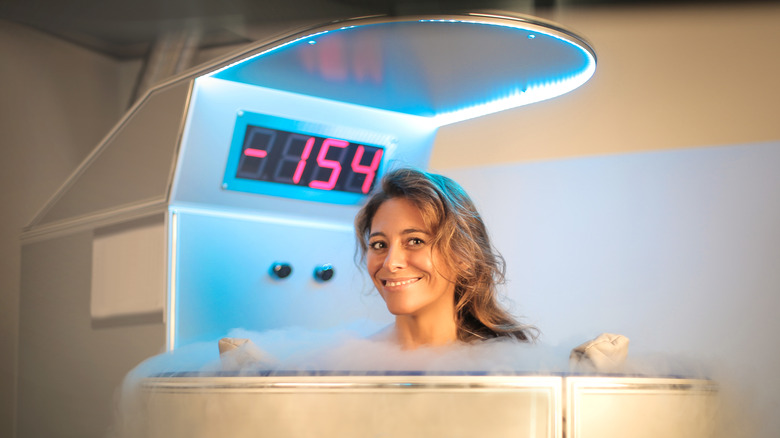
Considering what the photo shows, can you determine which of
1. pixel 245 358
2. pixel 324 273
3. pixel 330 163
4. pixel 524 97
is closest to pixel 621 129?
pixel 524 97

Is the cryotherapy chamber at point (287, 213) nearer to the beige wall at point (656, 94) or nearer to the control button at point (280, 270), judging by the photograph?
the control button at point (280, 270)

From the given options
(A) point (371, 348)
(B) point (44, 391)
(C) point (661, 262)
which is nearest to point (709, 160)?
(C) point (661, 262)

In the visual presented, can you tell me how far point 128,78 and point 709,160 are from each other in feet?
7.63

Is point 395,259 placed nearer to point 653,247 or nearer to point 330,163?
point 330,163

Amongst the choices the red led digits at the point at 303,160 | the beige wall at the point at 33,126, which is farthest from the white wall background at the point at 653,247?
the beige wall at the point at 33,126

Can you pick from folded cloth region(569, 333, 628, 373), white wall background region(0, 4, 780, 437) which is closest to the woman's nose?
folded cloth region(569, 333, 628, 373)

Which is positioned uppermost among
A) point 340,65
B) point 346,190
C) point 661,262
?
point 340,65

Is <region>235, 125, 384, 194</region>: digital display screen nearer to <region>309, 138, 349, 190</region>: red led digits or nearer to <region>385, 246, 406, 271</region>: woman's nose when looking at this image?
<region>309, 138, 349, 190</region>: red led digits

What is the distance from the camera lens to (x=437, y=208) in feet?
5.71

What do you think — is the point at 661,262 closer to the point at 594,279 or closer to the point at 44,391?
the point at 594,279

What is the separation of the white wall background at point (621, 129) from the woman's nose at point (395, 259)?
78 centimetres

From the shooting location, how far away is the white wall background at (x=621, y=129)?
2240 millimetres

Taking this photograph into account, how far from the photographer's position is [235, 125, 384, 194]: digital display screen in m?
2.16

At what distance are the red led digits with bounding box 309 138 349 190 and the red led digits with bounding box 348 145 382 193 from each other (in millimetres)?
51
